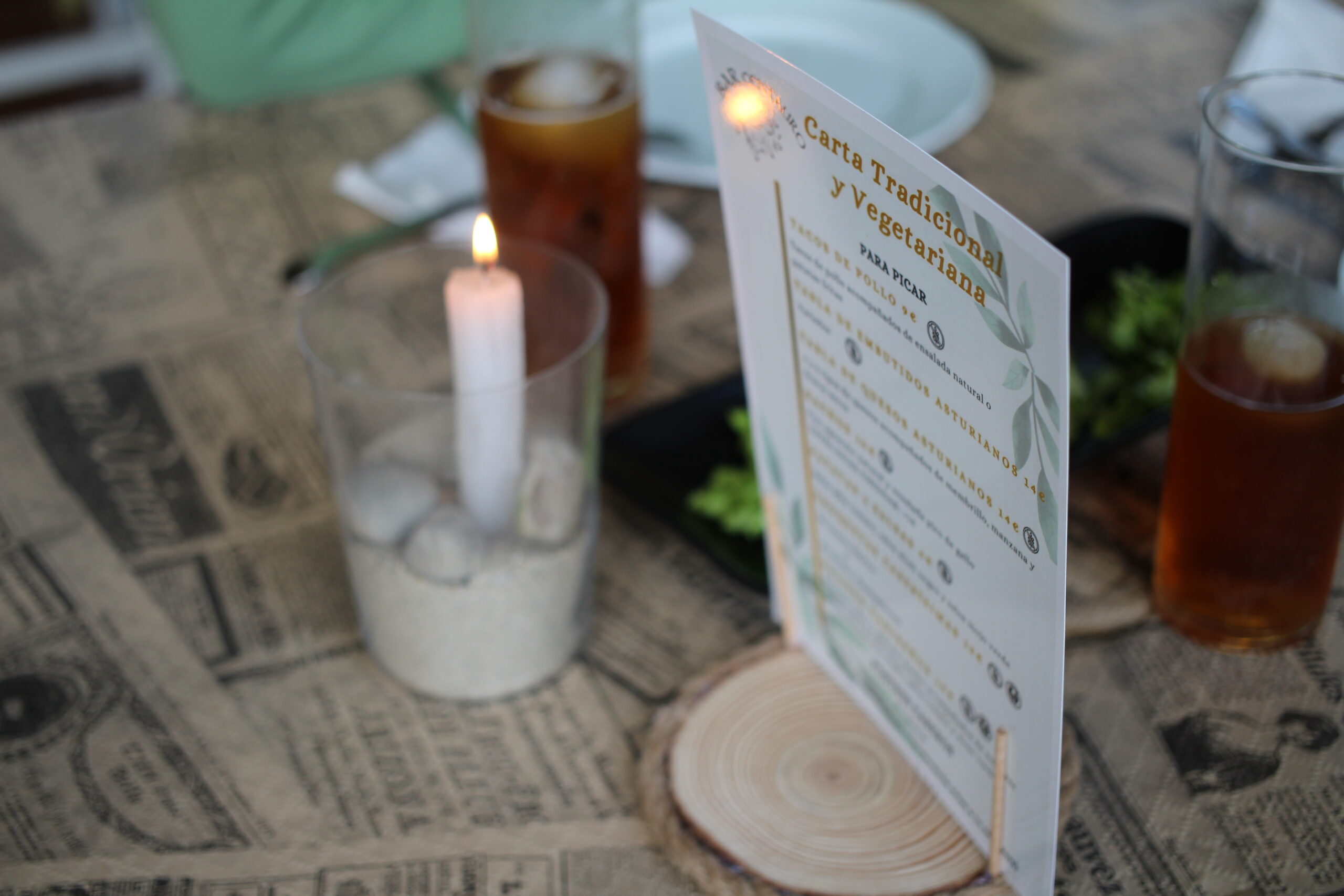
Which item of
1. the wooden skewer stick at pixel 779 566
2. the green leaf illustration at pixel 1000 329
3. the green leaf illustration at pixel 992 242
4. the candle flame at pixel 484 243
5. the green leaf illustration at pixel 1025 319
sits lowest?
the wooden skewer stick at pixel 779 566

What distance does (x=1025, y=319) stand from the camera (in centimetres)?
31

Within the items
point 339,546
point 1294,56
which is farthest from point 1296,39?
point 339,546

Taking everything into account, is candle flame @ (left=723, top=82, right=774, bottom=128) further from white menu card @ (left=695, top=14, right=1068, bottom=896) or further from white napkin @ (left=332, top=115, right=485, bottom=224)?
white napkin @ (left=332, top=115, right=485, bottom=224)

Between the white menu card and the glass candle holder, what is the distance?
0.09m

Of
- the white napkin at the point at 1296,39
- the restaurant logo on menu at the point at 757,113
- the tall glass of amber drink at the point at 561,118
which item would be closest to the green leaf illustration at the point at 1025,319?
the restaurant logo on menu at the point at 757,113

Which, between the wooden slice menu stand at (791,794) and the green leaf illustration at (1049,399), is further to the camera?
the wooden slice menu stand at (791,794)

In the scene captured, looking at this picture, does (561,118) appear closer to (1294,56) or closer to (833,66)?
(833,66)

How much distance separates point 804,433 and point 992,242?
0.55ft

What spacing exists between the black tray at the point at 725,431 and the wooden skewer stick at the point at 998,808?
0.17m

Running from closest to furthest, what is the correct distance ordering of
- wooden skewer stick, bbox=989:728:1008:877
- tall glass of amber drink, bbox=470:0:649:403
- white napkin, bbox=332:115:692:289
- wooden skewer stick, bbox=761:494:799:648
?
wooden skewer stick, bbox=989:728:1008:877 → wooden skewer stick, bbox=761:494:799:648 → tall glass of amber drink, bbox=470:0:649:403 → white napkin, bbox=332:115:692:289

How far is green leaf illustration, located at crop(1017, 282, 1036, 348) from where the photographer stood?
1.00ft

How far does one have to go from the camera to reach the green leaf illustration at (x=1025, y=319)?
0.30 metres

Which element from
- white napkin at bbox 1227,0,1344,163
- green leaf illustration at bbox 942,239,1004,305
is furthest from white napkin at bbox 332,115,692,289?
green leaf illustration at bbox 942,239,1004,305

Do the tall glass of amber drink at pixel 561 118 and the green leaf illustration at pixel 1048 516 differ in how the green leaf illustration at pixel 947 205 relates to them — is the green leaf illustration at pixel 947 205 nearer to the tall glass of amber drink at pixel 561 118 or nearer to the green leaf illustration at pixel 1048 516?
the green leaf illustration at pixel 1048 516
